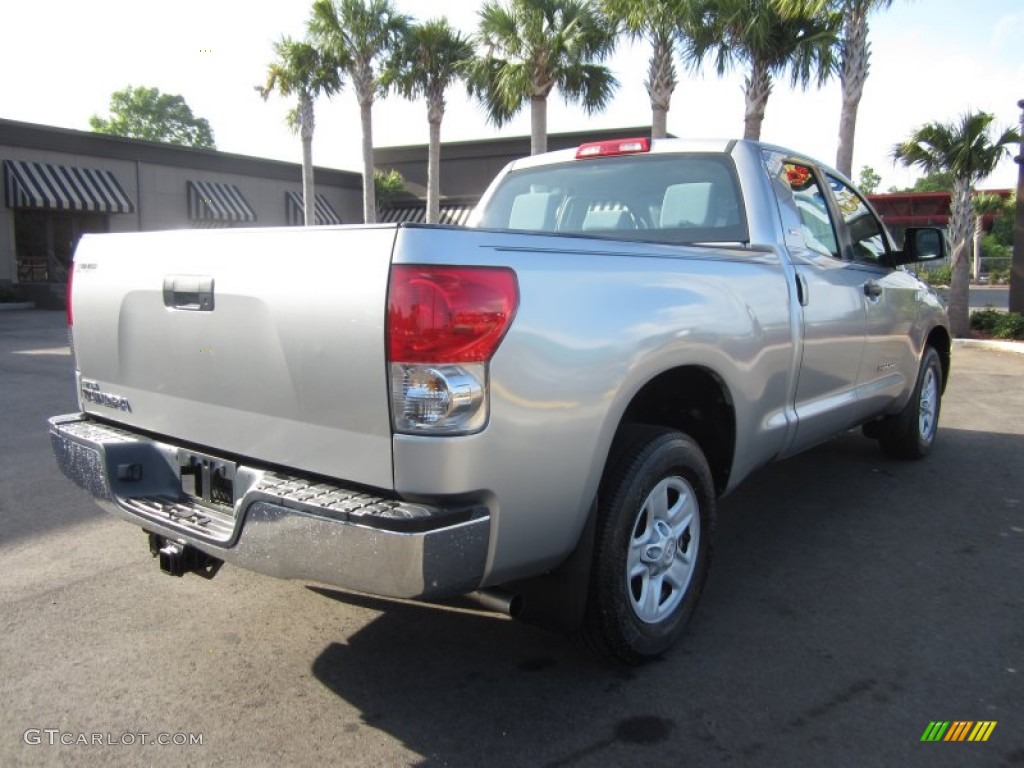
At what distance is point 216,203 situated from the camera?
91.1 feet

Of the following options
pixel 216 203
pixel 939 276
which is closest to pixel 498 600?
pixel 216 203

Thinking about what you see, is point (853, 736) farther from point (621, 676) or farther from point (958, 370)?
point (958, 370)

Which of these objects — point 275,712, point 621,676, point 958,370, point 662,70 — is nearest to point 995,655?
point 621,676

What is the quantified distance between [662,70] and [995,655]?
16.6 meters

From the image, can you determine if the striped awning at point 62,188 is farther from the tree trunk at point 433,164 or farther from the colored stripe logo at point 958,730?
the colored stripe logo at point 958,730

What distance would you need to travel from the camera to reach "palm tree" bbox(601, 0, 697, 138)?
1639 centimetres

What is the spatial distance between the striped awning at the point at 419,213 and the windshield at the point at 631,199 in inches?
1051

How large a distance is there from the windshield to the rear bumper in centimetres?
208

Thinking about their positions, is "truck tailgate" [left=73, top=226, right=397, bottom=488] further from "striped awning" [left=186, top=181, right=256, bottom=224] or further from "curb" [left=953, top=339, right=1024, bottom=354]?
"striped awning" [left=186, top=181, right=256, bottom=224]

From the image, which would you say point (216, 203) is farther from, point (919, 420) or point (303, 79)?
point (919, 420)

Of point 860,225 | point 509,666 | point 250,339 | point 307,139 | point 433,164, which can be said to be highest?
point 307,139

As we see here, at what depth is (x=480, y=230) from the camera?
235cm

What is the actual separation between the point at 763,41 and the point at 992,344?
6754 mm

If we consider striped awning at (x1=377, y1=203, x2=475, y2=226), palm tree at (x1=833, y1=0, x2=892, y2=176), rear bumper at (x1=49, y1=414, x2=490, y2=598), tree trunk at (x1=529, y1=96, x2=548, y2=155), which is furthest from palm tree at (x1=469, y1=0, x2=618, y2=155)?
rear bumper at (x1=49, y1=414, x2=490, y2=598)
